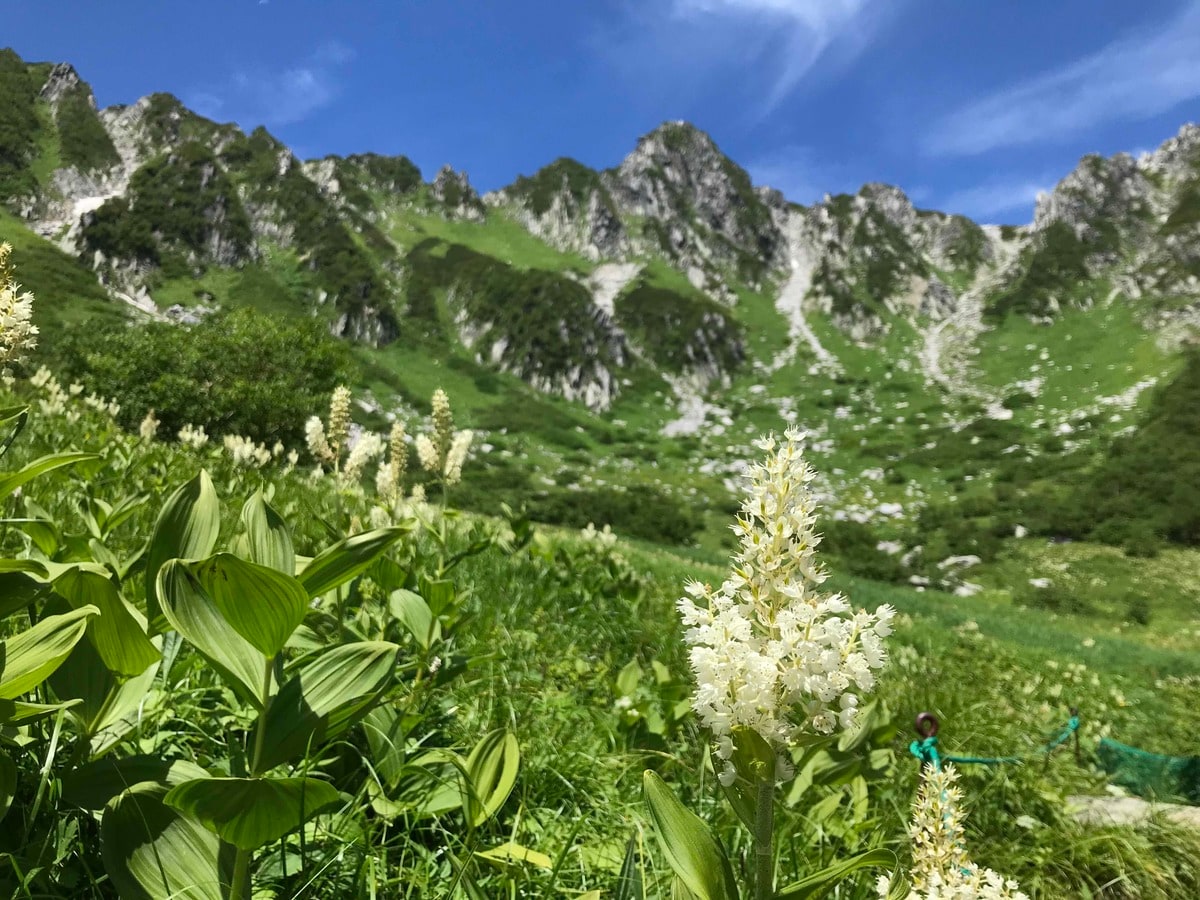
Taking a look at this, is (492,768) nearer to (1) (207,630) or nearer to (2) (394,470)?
(1) (207,630)

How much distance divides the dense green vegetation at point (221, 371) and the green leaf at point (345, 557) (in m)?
27.4

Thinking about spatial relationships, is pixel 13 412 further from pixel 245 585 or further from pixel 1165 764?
pixel 1165 764

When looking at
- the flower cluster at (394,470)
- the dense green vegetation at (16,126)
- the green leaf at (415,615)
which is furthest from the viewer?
the dense green vegetation at (16,126)

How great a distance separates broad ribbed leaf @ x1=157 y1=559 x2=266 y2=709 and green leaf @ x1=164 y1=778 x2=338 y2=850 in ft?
0.90

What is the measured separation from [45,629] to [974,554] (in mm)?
69236

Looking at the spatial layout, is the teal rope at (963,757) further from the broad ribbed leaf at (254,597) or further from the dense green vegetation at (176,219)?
the dense green vegetation at (176,219)

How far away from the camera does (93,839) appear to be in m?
2.11

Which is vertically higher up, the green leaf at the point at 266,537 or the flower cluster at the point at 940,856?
the green leaf at the point at 266,537

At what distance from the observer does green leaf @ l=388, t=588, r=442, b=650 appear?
359cm

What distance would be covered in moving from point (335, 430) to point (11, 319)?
9.18ft

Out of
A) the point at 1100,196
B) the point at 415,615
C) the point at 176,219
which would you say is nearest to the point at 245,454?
the point at 415,615

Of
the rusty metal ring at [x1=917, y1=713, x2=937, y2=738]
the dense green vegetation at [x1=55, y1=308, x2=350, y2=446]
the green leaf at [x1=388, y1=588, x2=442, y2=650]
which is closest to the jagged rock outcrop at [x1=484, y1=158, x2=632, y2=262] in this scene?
the dense green vegetation at [x1=55, y1=308, x2=350, y2=446]

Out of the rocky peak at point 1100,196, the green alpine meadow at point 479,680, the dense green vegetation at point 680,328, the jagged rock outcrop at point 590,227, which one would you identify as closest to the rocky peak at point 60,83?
the jagged rock outcrop at point 590,227

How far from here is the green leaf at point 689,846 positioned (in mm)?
1389
